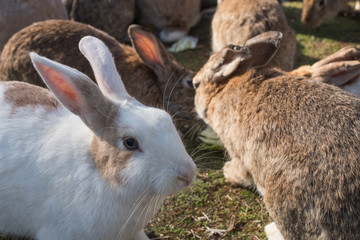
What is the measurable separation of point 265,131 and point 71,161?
1.21 metres

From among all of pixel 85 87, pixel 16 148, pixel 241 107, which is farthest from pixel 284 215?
pixel 16 148

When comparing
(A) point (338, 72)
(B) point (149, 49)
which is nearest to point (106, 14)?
(B) point (149, 49)

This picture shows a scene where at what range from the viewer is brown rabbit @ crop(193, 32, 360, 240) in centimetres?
233

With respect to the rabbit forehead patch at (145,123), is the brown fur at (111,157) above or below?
→ below

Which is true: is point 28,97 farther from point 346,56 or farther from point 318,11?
point 318,11

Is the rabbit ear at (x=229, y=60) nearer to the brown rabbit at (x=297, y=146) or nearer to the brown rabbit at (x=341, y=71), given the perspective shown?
the brown rabbit at (x=297, y=146)

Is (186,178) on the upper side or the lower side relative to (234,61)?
upper

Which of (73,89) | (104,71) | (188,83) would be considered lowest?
(188,83)

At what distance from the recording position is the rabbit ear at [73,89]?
211cm

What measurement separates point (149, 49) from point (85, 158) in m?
1.94

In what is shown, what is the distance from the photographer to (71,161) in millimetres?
2432

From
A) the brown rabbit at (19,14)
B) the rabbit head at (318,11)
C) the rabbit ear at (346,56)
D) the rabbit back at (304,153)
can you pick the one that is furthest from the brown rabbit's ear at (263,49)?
the rabbit head at (318,11)

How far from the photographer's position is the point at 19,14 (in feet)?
16.7

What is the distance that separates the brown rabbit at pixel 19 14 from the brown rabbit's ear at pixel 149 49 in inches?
73.7
